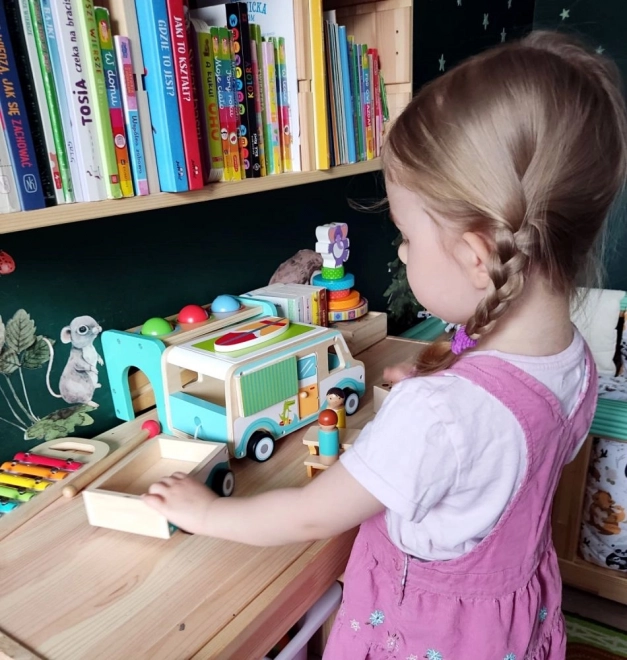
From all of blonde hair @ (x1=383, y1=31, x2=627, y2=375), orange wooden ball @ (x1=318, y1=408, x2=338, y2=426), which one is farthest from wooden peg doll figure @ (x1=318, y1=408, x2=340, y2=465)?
blonde hair @ (x1=383, y1=31, x2=627, y2=375)

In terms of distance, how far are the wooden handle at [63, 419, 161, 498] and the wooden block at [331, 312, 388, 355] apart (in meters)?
0.47

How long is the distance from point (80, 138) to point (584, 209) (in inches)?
21.6

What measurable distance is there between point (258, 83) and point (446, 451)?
2.12 feet

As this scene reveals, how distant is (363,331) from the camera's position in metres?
1.36

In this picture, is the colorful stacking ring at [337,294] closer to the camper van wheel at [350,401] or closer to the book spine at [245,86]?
the camper van wheel at [350,401]

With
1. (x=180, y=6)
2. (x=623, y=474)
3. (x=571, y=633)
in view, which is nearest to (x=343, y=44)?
(x=180, y=6)

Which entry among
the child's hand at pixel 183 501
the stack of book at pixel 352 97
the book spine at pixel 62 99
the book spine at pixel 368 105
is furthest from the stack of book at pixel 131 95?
the child's hand at pixel 183 501

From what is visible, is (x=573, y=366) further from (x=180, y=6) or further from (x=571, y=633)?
(x=571, y=633)

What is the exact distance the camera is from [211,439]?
95 cm

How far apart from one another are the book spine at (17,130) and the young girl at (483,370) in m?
0.37

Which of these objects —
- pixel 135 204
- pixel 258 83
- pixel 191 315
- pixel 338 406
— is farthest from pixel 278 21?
pixel 338 406

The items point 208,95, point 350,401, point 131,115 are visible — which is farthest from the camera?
point 350,401

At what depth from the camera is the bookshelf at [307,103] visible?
2.30 ft

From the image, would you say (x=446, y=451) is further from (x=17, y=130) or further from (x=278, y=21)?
(x=278, y=21)
